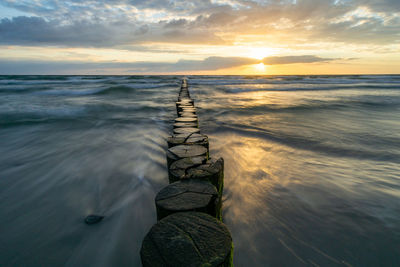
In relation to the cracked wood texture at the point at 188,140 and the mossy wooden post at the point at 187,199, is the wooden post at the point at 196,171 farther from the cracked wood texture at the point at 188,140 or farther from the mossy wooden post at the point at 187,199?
the cracked wood texture at the point at 188,140

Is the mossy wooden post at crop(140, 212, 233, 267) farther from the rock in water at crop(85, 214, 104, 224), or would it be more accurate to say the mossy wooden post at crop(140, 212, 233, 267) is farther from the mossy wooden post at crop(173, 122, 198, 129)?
the mossy wooden post at crop(173, 122, 198, 129)

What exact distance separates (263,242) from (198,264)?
1.36 metres

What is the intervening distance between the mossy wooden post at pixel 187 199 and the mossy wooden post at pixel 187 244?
6.3 inches

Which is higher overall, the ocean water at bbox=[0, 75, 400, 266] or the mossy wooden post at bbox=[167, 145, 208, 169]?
the mossy wooden post at bbox=[167, 145, 208, 169]

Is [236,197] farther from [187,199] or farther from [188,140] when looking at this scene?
[187,199]

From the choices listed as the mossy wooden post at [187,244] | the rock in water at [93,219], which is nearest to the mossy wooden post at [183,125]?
the rock in water at [93,219]

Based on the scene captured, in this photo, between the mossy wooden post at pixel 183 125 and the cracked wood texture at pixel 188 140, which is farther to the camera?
the mossy wooden post at pixel 183 125

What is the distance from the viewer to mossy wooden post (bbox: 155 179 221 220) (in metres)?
1.42

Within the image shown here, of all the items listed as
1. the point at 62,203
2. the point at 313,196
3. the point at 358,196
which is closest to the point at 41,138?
the point at 62,203

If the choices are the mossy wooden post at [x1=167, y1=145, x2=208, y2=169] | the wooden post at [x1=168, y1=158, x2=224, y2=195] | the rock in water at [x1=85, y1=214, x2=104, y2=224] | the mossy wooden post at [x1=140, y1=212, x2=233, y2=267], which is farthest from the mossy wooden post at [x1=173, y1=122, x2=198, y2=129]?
the mossy wooden post at [x1=140, y1=212, x2=233, y2=267]

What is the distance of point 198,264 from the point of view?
3.23 ft

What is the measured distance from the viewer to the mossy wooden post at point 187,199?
142cm

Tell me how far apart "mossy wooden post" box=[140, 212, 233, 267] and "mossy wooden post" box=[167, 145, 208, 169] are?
1.05 metres

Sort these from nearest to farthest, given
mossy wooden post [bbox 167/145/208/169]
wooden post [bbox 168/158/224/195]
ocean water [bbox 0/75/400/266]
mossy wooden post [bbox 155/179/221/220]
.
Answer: mossy wooden post [bbox 155/179/221/220] → wooden post [bbox 168/158/224/195] → ocean water [bbox 0/75/400/266] → mossy wooden post [bbox 167/145/208/169]
